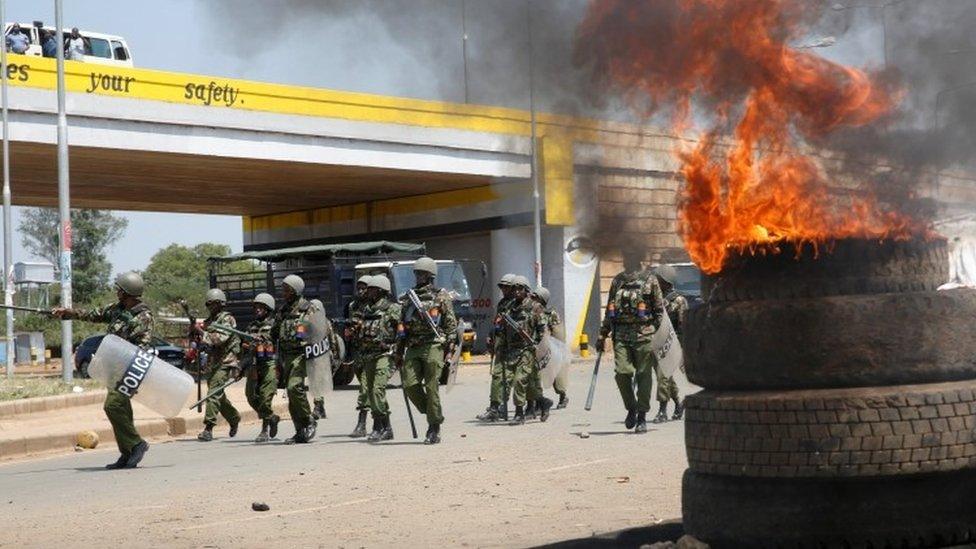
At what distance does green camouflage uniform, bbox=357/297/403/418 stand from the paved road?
0.51m

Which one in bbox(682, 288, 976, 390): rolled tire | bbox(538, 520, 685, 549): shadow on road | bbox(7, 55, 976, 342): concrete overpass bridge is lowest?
bbox(538, 520, 685, 549): shadow on road

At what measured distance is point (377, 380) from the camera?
14.5m

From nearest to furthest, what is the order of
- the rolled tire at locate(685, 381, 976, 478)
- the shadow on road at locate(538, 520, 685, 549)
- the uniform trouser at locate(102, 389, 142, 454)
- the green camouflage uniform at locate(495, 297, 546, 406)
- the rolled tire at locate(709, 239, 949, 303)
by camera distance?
the rolled tire at locate(685, 381, 976, 478) < the rolled tire at locate(709, 239, 949, 303) < the shadow on road at locate(538, 520, 685, 549) < the uniform trouser at locate(102, 389, 142, 454) < the green camouflage uniform at locate(495, 297, 546, 406)

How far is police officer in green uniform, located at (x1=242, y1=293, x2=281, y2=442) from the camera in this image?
598 inches

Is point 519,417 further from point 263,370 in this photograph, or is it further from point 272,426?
point 263,370

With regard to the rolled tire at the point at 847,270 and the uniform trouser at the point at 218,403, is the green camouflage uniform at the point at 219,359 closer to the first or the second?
the uniform trouser at the point at 218,403

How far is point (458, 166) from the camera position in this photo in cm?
3538

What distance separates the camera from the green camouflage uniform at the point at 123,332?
12.1 metres

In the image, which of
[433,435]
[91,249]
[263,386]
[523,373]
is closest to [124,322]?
[263,386]

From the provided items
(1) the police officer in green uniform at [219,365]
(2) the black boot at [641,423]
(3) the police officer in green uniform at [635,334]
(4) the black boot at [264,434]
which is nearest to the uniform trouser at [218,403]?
(1) the police officer in green uniform at [219,365]

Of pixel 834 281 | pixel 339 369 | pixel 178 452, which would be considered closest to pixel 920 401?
pixel 834 281

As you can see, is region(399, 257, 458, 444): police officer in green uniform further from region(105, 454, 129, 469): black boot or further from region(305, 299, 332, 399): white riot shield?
region(105, 454, 129, 469): black boot

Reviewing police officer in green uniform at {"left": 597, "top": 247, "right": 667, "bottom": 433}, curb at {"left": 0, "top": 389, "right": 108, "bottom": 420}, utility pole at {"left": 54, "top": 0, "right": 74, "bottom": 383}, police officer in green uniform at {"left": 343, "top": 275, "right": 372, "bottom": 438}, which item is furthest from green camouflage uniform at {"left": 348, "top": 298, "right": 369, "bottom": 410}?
utility pole at {"left": 54, "top": 0, "right": 74, "bottom": 383}

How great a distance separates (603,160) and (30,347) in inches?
1622
